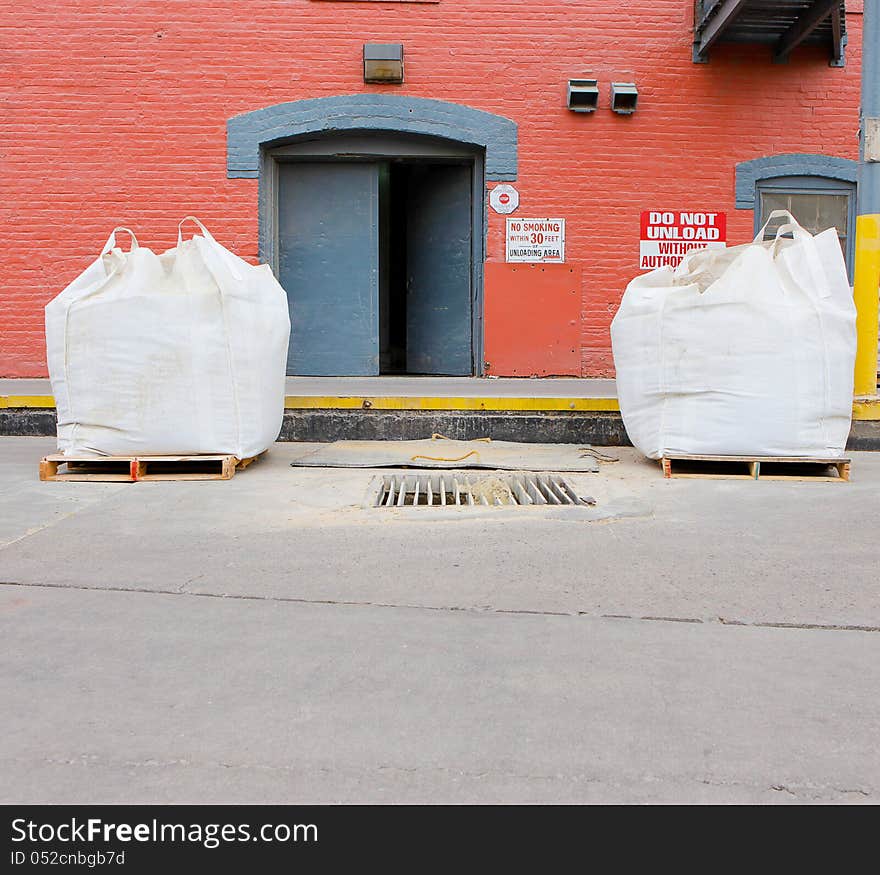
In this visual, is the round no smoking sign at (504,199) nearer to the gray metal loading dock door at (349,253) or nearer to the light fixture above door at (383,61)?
the gray metal loading dock door at (349,253)

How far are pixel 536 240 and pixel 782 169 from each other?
9.77ft

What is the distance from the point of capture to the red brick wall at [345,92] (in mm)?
10648


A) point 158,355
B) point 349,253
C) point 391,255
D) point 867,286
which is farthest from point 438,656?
point 391,255

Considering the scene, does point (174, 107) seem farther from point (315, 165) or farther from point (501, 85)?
point (501, 85)

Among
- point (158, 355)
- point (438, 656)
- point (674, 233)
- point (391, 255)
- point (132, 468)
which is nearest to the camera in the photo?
point (438, 656)

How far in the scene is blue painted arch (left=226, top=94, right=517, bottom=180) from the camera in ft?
35.0

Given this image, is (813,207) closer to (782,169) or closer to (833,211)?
(833,211)

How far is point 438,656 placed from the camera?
2748mm

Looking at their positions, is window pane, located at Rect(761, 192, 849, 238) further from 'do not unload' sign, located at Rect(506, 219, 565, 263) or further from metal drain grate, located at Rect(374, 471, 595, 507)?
metal drain grate, located at Rect(374, 471, 595, 507)

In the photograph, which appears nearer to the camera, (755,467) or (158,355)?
(158,355)

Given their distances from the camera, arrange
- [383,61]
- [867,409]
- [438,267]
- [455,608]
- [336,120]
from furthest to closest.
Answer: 1. [438,267]
2. [336,120]
3. [383,61]
4. [867,409]
5. [455,608]

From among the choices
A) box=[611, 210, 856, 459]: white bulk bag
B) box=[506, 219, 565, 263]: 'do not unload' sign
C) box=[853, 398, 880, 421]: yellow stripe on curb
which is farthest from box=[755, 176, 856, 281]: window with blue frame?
box=[611, 210, 856, 459]: white bulk bag

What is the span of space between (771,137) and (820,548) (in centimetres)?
825

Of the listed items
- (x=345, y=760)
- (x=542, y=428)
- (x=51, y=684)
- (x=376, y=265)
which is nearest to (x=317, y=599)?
(x=51, y=684)
